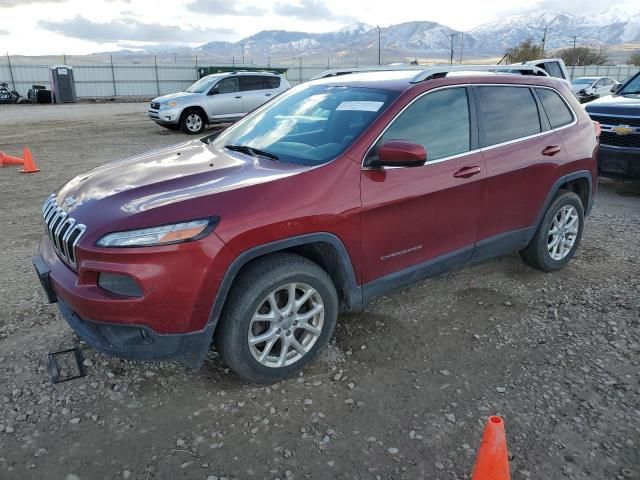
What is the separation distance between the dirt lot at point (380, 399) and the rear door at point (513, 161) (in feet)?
1.89

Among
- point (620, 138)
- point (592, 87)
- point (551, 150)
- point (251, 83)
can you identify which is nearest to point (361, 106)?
point (551, 150)

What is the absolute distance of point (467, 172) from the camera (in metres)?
3.58

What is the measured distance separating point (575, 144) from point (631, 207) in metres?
3.17

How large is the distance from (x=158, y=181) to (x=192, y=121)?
12.3 meters

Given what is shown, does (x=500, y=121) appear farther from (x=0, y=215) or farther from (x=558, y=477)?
(x=0, y=215)

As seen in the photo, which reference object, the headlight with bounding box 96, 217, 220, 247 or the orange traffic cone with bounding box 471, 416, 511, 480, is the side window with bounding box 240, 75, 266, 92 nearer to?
the headlight with bounding box 96, 217, 220, 247

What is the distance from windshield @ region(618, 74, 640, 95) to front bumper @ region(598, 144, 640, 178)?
5.31 feet

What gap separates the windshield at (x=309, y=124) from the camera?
3266 mm

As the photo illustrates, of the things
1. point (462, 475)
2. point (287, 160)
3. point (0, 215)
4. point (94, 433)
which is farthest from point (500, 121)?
point (0, 215)

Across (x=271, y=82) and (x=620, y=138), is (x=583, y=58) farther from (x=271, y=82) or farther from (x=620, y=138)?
(x=620, y=138)

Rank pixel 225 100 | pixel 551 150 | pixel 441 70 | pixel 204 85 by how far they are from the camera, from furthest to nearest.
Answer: pixel 204 85
pixel 225 100
pixel 551 150
pixel 441 70

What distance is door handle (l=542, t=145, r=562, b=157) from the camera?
4172mm

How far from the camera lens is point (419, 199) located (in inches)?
131

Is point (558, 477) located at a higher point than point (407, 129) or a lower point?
lower
